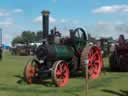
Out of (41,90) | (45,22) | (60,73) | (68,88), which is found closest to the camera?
(41,90)

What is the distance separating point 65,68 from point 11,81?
2136 millimetres

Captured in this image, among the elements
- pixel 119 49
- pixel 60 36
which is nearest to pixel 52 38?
pixel 60 36

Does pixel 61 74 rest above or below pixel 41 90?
above

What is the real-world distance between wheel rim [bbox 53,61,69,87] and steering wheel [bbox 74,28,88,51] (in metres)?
1.88

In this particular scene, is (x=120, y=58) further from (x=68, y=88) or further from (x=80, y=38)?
(x=68, y=88)

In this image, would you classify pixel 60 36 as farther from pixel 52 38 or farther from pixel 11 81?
pixel 11 81

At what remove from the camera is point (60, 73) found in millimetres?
14359

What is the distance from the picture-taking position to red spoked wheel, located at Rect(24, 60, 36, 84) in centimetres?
1460

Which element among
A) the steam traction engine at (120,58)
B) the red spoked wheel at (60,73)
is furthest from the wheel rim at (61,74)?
the steam traction engine at (120,58)

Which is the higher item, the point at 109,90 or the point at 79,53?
the point at 79,53

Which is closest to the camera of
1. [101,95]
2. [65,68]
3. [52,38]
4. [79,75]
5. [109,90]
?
[101,95]

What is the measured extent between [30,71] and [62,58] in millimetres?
1402

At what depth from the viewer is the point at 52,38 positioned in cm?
1598

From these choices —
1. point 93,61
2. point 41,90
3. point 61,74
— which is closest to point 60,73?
point 61,74
